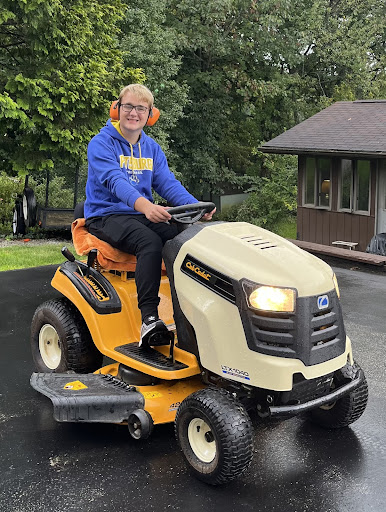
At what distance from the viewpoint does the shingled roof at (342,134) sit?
44.2 ft

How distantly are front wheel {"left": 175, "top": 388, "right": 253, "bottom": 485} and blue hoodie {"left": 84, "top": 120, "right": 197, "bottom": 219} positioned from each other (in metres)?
1.23

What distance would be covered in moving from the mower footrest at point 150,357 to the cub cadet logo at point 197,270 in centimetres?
53

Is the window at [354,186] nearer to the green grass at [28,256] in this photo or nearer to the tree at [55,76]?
the tree at [55,76]

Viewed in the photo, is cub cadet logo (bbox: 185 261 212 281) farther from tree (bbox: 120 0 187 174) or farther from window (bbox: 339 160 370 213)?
tree (bbox: 120 0 187 174)

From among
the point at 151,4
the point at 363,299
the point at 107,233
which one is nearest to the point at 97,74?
the point at 151,4

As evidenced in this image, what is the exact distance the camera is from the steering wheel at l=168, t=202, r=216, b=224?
155 inches

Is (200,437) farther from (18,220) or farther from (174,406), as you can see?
(18,220)

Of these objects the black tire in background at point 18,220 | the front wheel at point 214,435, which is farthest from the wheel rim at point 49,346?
the black tire in background at point 18,220

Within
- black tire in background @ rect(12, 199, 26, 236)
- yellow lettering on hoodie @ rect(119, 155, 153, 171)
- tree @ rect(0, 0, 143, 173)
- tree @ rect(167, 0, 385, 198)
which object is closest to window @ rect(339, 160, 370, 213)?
tree @ rect(0, 0, 143, 173)

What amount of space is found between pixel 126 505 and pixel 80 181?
55.0 ft

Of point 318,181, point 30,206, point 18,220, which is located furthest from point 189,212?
point 318,181

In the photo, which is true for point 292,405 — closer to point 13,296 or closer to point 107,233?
point 107,233

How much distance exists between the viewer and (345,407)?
401 centimetres

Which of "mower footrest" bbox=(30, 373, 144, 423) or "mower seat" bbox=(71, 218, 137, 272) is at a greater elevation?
"mower seat" bbox=(71, 218, 137, 272)
